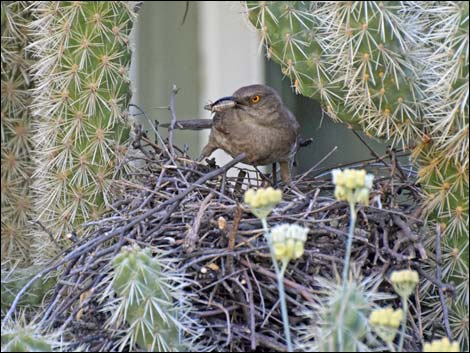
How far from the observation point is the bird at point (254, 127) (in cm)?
433

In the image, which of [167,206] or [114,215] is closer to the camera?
[167,206]

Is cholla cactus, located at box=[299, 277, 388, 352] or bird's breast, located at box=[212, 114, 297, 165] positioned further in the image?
bird's breast, located at box=[212, 114, 297, 165]

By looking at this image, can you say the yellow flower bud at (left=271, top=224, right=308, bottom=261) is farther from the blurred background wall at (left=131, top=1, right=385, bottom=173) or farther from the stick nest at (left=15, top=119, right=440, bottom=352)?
the blurred background wall at (left=131, top=1, right=385, bottom=173)

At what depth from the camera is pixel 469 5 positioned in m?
2.92

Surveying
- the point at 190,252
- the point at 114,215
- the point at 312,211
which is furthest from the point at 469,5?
the point at 114,215

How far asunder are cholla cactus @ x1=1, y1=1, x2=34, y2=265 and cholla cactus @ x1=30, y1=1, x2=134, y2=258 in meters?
0.12

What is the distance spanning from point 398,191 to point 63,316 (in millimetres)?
1353

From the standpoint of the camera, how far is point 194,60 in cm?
702

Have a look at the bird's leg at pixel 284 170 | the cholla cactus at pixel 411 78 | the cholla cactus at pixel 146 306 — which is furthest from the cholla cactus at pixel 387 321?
the bird's leg at pixel 284 170

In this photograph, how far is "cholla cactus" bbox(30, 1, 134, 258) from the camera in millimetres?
3693

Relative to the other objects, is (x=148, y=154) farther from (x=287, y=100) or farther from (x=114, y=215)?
(x=287, y=100)

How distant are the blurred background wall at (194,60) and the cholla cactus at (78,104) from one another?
2.42 metres

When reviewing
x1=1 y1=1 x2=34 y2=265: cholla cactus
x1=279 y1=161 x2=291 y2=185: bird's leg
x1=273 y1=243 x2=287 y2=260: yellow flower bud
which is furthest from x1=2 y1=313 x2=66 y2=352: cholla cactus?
x1=279 y1=161 x2=291 y2=185: bird's leg

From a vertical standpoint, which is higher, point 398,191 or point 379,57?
point 379,57
